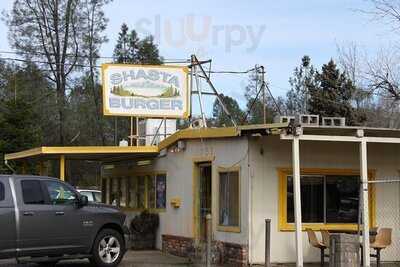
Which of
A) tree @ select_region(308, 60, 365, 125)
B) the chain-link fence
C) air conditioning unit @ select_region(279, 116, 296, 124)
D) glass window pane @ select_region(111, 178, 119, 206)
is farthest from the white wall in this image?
tree @ select_region(308, 60, 365, 125)

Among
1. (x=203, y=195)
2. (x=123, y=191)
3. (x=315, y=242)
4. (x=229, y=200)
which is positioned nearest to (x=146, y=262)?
(x=203, y=195)

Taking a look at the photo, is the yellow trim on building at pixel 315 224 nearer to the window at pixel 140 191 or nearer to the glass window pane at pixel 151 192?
the window at pixel 140 191

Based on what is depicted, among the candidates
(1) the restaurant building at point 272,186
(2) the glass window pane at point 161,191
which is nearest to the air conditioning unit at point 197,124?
(1) the restaurant building at point 272,186

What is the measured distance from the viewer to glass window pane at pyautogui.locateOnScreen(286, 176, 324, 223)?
15961 mm

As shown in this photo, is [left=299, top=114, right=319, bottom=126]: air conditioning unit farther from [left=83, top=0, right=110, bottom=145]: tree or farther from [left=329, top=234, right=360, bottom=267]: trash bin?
[left=83, top=0, right=110, bottom=145]: tree

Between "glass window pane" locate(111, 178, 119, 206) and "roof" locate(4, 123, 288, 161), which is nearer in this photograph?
"roof" locate(4, 123, 288, 161)

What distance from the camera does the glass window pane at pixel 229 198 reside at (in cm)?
1592

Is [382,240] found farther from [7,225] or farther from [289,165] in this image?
[7,225]

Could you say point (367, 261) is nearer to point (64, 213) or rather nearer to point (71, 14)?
point (64, 213)

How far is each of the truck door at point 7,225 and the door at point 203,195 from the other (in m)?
5.34

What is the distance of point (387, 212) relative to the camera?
16844 mm

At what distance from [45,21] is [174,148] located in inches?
1244

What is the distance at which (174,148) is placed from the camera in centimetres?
1877

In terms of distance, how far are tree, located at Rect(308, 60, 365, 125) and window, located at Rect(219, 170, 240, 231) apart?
75.9 feet
